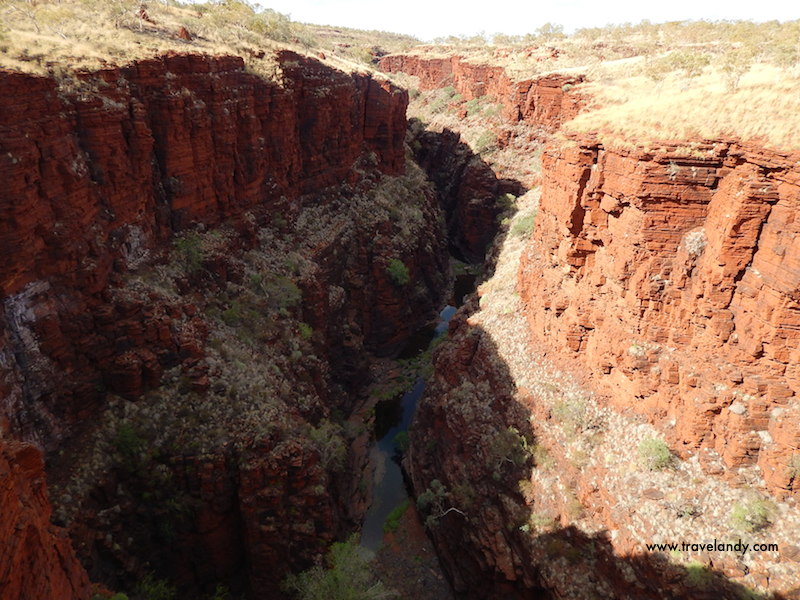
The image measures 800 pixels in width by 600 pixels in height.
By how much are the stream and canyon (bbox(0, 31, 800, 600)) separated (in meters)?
0.98

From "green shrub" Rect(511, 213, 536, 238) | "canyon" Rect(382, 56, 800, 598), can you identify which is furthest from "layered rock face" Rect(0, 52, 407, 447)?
"green shrub" Rect(511, 213, 536, 238)

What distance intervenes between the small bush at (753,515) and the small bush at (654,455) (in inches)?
87.7

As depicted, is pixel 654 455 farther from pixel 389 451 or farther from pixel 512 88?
pixel 512 88

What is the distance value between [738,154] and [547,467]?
12389 mm

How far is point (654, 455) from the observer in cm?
1612

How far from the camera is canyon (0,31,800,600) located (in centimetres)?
1433

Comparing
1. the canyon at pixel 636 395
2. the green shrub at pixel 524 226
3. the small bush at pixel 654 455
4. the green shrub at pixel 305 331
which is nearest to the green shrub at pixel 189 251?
the green shrub at pixel 305 331

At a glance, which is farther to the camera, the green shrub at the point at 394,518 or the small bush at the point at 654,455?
the green shrub at the point at 394,518

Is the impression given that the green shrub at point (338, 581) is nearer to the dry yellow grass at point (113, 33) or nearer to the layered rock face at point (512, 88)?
the dry yellow grass at point (113, 33)

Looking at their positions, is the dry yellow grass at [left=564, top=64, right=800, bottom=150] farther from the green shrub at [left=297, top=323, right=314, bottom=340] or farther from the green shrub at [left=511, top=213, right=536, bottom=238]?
the green shrub at [left=297, top=323, right=314, bottom=340]

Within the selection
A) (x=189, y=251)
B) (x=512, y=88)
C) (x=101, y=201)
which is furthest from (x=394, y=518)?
(x=512, y=88)

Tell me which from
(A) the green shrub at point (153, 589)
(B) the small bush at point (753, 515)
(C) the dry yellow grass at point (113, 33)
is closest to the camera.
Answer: (B) the small bush at point (753, 515)

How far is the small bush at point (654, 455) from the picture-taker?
15945 millimetres

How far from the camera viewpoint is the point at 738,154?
14.9m
